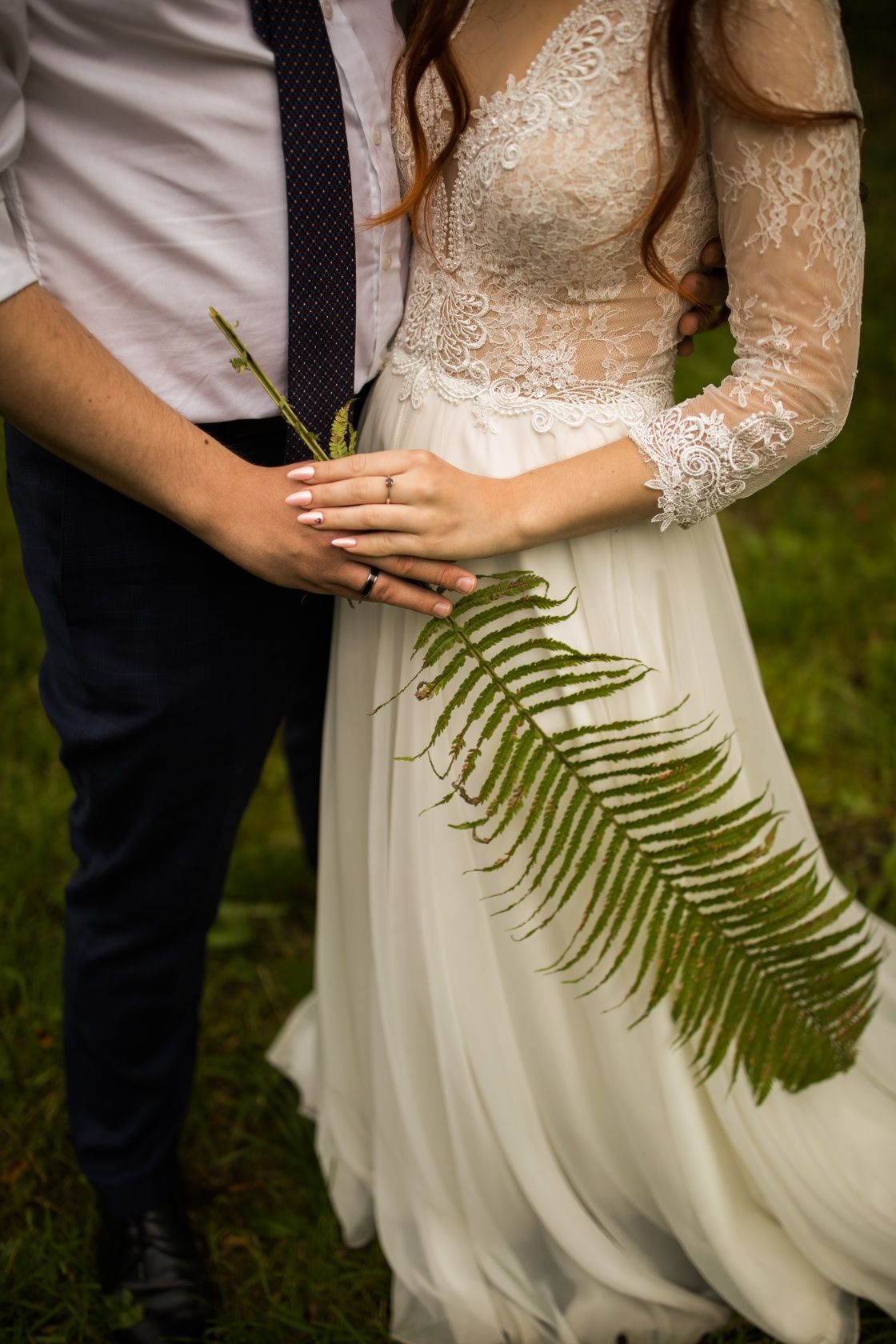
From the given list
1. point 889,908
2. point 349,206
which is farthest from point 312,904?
point 349,206

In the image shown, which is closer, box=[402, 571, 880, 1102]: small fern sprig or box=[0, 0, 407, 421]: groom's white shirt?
box=[0, 0, 407, 421]: groom's white shirt

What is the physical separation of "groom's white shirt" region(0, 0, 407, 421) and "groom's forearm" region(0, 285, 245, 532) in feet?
0.18

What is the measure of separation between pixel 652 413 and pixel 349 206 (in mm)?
498

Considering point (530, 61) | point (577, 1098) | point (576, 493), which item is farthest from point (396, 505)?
point (577, 1098)

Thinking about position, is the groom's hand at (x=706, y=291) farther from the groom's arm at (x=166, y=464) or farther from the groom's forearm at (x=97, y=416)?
the groom's forearm at (x=97, y=416)

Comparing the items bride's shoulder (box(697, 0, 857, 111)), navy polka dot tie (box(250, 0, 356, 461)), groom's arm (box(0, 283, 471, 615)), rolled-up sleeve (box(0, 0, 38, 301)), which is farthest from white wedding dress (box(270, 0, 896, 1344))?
rolled-up sleeve (box(0, 0, 38, 301))

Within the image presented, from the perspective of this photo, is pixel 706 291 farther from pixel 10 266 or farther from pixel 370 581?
pixel 10 266

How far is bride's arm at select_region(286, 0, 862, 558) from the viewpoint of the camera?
47.6 inches

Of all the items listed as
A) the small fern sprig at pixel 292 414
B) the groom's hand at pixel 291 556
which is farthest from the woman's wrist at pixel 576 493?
the small fern sprig at pixel 292 414

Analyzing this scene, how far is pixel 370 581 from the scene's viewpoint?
1.38 m

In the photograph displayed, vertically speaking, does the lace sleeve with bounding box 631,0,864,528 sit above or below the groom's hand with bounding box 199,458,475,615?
above

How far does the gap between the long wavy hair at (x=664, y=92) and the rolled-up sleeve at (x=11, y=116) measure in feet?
1.50

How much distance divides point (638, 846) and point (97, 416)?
92 cm

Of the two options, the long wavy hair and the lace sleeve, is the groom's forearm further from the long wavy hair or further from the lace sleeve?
the lace sleeve
